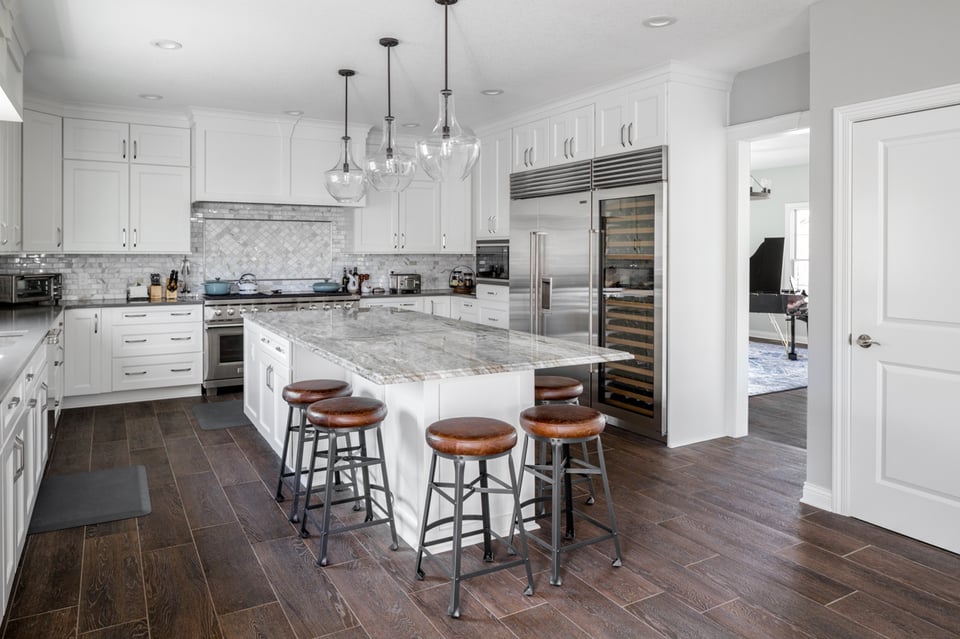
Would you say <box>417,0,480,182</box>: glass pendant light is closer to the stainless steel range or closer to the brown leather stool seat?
the brown leather stool seat

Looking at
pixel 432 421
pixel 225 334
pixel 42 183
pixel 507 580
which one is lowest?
pixel 507 580

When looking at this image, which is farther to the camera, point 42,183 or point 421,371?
point 42,183

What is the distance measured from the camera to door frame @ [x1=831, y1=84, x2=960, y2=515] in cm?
331

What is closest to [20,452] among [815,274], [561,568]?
[561,568]

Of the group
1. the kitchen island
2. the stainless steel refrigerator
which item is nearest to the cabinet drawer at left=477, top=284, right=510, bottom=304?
the stainless steel refrigerator

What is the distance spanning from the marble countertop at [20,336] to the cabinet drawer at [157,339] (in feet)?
1.94

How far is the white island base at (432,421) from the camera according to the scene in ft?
9.36

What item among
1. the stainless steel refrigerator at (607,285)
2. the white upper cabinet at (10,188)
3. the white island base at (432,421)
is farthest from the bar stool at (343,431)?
the white upper cabinet at (10,188)

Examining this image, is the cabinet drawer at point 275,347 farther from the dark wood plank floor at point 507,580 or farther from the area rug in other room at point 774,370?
the area rug in other room at point 774,370

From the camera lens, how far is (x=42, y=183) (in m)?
5.48

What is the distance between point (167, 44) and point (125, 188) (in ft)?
7.23

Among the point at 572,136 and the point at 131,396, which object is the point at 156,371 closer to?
the point at 131,396

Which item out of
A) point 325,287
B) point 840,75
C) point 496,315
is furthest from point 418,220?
point 840,75

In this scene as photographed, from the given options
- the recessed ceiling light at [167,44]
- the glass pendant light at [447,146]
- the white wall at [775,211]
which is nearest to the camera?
the glass pendant light at [447,146]
